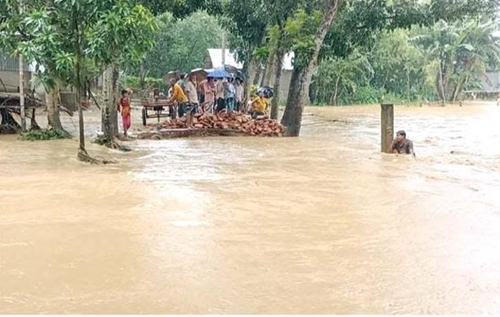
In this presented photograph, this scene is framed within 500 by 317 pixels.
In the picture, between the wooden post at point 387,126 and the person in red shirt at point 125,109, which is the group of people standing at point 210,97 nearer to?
the person in red shirt at point 125,109

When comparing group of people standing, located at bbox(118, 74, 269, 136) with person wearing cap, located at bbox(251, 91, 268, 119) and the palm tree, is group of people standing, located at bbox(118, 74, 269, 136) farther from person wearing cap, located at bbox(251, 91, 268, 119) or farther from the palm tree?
the palm tree

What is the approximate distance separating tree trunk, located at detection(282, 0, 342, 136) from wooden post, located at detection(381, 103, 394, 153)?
14.0 ft

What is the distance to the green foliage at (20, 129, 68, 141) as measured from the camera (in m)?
15.0

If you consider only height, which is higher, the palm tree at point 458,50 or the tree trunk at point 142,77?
the palm tree at point 458,50

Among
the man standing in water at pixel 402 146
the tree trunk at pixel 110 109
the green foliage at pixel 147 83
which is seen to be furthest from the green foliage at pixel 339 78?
the man standing in water at pixel 402 146

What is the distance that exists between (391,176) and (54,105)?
914cm

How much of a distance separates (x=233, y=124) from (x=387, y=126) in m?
5.17

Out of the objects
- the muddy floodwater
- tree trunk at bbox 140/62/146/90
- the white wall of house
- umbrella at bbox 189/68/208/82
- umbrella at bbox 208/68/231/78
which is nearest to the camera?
the muddy floodwater

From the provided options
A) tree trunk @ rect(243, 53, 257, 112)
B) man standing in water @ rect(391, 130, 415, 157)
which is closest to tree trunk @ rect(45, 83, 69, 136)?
tree trunk @ rect(243, 53, 257, 112)

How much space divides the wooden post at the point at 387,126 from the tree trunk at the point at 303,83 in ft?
14.0

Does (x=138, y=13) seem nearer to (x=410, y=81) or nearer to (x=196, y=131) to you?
(x=196, y=131)

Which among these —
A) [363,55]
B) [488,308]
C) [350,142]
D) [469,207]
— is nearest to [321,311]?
[488,308]

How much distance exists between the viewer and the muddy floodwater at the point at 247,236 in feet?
14.0

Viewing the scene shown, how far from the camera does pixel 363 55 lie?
1503 inches
